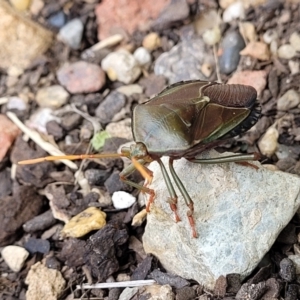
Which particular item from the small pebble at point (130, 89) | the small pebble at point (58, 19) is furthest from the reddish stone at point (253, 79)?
the small pebble at point (58, 19)

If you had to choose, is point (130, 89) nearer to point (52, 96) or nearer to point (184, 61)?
point (184, 61)

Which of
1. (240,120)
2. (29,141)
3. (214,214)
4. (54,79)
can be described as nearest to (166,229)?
(214,214)

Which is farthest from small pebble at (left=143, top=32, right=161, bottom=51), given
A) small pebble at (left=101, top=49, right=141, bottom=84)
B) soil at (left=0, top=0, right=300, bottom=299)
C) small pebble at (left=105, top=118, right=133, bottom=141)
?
small pebble at (left=105, top=118, right=133, bottom=141)

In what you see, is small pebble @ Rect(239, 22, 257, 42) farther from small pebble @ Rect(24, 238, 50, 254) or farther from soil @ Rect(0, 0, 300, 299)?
small pebble @ Rect(24, 238, 50, 254)

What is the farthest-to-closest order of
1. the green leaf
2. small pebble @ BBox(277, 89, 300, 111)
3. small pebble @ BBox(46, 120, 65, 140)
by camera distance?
small pebble @ BBox(46, 120, 65, 140)
the green leaf
small pebble @ BBox(277, 89, 300, 111)

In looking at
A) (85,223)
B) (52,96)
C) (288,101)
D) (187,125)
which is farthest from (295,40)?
(85,223)

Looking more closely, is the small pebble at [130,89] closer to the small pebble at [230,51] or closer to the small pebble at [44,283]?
the small pebble at [230,51]
